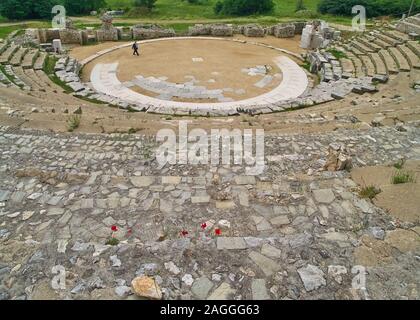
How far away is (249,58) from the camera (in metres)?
21.6

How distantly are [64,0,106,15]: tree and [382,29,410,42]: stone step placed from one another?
103ft

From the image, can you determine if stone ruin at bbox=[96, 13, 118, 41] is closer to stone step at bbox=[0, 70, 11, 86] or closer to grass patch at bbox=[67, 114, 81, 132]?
stone step at bbox=[0, 70, 11, 86]

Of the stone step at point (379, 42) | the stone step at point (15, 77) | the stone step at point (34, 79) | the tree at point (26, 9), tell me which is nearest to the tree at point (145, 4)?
the tree at point (26, 9)

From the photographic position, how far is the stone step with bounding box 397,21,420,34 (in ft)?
68.2

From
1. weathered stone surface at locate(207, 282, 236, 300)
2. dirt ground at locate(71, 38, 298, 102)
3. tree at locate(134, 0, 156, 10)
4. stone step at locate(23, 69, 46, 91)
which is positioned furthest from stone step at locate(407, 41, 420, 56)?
tree at locate(134, 0, 156, 10)

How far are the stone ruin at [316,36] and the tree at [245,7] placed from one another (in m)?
13.2

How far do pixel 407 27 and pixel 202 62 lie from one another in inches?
553

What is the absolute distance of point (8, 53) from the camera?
61.1 ft

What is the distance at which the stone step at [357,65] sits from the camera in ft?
57.1

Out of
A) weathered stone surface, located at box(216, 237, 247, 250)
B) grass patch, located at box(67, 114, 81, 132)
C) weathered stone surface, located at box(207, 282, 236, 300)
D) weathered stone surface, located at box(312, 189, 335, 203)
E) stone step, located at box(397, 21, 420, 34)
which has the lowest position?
weathered stone surface, located at box(207, 282, 236, 300)

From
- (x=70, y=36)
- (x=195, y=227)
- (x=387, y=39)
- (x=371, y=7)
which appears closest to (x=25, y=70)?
(x=70, y=36)

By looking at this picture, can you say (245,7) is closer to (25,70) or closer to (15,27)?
(15,27)

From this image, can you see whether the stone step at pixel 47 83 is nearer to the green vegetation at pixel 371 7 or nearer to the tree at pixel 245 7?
the tree at pixel 245 7
